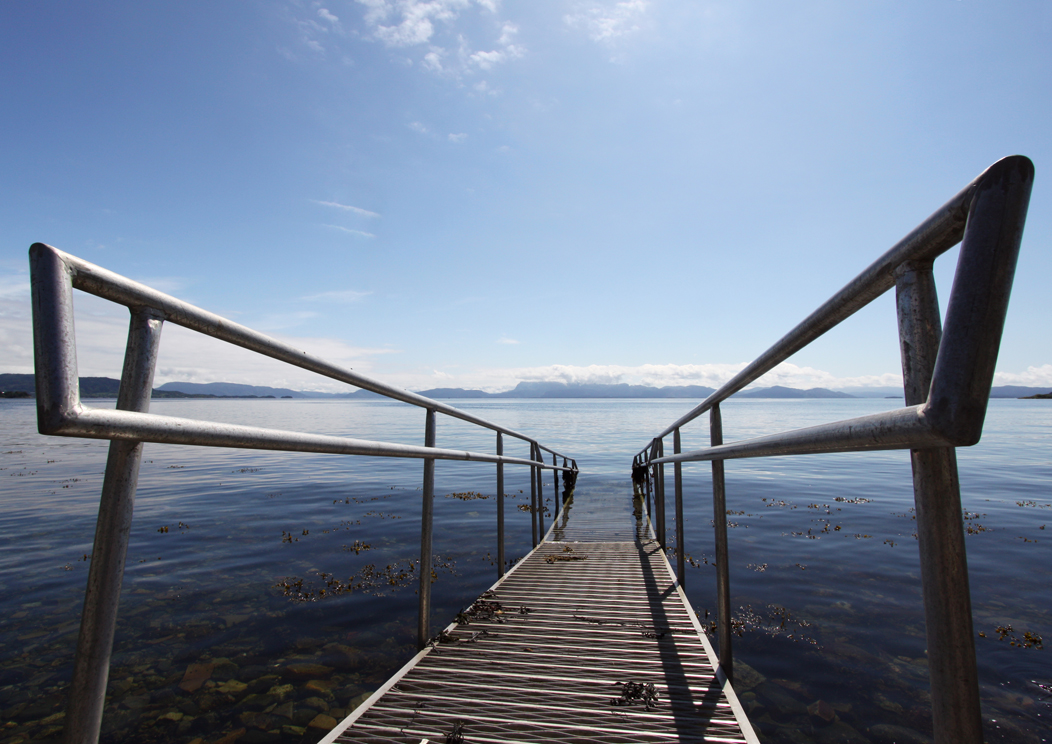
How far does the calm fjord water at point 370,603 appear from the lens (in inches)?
132

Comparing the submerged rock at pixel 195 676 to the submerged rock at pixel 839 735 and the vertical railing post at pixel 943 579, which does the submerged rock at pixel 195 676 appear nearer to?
the submerged rock at pixel 839 735

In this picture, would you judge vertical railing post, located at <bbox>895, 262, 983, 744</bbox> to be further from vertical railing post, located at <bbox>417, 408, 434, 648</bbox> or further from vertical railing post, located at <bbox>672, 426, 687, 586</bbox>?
vertical railing post, located at <bbox>672, 426, 687, 586</bbox>

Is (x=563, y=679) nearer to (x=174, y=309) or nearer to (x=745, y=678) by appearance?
(x=174, y=309)

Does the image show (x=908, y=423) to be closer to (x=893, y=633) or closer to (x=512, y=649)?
(x=512, y=649)

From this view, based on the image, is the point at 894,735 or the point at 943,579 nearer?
the point at 943,579

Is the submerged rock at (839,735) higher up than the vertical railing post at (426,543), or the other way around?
the vertical railing post at (426,543)

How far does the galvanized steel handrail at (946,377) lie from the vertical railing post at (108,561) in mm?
1364

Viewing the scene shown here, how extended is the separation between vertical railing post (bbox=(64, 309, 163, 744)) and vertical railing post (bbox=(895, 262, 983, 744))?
1458 millimetres

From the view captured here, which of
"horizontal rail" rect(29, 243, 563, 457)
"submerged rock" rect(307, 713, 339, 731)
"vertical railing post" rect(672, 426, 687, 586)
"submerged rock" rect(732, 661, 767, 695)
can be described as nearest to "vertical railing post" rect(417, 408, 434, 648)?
"horizontal rail" rect(29, 243, 563, 457)

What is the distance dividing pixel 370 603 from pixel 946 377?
18.2ft

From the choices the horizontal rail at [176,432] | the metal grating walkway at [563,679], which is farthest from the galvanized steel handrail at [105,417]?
the metal grating walkway at [563,679]

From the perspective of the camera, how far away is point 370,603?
17.0ft

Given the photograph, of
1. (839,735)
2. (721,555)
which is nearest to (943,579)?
(721,555)

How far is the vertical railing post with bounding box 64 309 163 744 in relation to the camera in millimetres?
956
